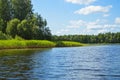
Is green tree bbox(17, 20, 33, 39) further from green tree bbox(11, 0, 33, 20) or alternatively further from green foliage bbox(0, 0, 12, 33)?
green foliage bbox(0, 0, 12, 33)

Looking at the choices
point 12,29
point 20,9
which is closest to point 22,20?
point 20,9

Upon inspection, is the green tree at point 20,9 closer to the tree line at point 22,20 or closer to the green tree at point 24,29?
the tree line at point 22,20

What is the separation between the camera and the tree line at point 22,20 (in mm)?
103688

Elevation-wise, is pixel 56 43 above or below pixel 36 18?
below

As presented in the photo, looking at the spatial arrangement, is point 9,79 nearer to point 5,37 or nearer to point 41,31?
point 5,37

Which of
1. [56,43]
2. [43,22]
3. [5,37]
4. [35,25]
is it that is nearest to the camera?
[5,37]

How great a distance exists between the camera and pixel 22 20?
113375 millimetres

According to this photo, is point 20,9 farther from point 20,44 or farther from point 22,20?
point 20,44

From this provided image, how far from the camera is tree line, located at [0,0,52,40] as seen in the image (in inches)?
4082

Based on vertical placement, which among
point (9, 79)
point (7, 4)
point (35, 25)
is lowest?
point (9, 79)

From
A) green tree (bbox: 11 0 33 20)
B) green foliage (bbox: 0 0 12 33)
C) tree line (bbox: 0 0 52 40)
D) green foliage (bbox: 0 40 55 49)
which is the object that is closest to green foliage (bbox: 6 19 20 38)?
tree line (bbox: 0 0 52 40)

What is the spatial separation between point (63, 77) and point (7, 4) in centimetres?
9621

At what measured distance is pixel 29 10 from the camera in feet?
399

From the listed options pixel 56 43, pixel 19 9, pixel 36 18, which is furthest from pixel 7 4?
pixel 56 43
